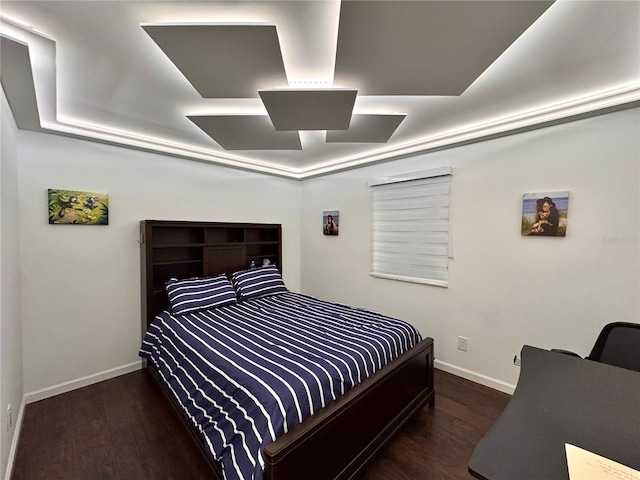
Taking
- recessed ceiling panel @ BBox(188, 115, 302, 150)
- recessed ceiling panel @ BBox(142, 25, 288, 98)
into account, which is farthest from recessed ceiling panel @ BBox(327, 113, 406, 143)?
recessed ceiling panel @ BBox(142, 25, 288, 98)

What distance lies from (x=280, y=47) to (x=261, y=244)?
2955mm

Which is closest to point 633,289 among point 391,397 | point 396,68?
point 391,397

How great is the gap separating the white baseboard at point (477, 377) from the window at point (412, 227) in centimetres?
88

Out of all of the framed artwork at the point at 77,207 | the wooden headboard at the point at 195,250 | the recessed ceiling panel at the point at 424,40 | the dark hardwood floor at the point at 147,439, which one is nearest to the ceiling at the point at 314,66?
the recessed ceiling panel at the point at 424,40

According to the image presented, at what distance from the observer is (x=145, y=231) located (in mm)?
2908

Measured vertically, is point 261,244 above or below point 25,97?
below

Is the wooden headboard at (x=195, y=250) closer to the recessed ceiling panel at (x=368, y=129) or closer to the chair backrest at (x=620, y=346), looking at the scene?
the recessed ceiling panel at (x=368, y=129)

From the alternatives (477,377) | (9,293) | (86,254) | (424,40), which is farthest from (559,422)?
(86,254)

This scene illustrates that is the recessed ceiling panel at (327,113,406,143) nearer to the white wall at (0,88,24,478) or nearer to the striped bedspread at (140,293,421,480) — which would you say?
the striped bedspread at (140,293,421,480)

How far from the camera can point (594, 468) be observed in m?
0.81

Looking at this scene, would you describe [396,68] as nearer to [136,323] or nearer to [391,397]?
[391,397]

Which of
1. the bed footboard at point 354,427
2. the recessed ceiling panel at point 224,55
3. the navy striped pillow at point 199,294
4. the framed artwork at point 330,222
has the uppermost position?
the recessed ceiling panel at point 224,55

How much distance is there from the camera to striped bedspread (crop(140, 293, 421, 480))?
1408 mm

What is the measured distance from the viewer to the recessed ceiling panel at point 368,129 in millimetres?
2424
